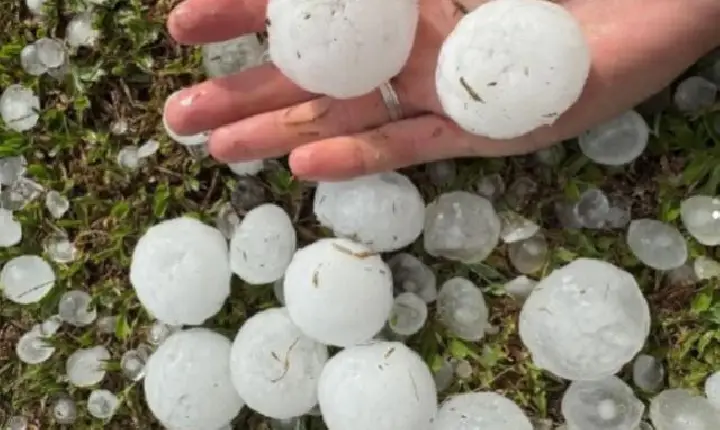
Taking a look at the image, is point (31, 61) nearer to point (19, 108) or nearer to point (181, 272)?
point (19, 108)

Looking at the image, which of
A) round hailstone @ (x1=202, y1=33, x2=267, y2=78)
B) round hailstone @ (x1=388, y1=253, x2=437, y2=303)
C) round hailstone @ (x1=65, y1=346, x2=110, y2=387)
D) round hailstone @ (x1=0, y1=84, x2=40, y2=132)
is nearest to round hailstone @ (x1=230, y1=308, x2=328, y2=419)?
round hailstone @ (x1=388, y1=253, x2=437, y2=303)

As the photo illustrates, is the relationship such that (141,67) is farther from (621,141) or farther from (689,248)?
(689,248)

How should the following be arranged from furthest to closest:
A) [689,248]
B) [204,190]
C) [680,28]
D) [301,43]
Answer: [204,190]
[689,248]
[680,28]
[301,43]

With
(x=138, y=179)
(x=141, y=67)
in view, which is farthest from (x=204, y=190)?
(x=141, y=67)

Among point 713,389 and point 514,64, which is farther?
point 713,389

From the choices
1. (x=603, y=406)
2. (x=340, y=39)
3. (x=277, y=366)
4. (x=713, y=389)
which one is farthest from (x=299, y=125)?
(x=713, y=389)

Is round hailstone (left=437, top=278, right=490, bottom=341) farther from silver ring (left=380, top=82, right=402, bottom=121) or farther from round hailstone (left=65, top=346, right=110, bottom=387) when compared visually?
round hailstone (left=65, top=346, right=110, bottom=387)
